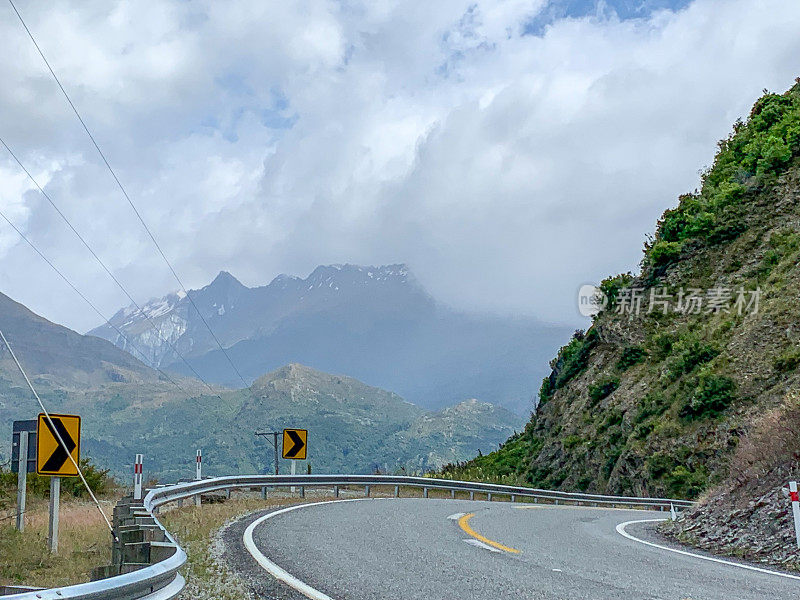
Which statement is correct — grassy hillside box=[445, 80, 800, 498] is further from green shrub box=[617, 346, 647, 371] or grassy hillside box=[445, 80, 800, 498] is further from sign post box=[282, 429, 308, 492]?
sign post box=[282, 429, 308, 492]

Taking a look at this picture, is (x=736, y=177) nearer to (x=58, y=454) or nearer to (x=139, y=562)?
(x=58, y=454)

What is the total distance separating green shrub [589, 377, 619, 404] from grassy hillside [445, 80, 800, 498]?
0.07 m

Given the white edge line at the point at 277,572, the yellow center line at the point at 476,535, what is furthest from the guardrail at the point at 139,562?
the yellow center line at the point at 476,535

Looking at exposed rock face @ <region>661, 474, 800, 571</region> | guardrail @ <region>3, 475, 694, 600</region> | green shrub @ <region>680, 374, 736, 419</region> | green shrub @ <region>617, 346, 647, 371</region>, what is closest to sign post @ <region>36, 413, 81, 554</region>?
guardrail @ <region>3, 475, 694, 600</region>

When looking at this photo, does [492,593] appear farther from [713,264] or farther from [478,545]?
[713,264]

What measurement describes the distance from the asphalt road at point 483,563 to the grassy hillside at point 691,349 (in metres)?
14.8

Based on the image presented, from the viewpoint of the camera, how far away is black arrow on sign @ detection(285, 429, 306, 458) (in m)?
24.7

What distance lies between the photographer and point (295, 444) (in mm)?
24781

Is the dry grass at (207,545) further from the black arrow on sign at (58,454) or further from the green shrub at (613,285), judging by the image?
the green shrub at (613,285)

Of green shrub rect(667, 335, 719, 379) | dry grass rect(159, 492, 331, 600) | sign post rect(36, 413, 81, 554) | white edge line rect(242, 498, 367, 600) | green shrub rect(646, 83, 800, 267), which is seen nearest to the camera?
white edge line rect(242, 498, 367, 600)

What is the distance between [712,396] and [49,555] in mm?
23860

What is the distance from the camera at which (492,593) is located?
7.15 m

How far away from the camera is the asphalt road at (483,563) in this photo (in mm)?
7359

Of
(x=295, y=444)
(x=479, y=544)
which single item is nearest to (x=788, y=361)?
(x=295, y=444)
